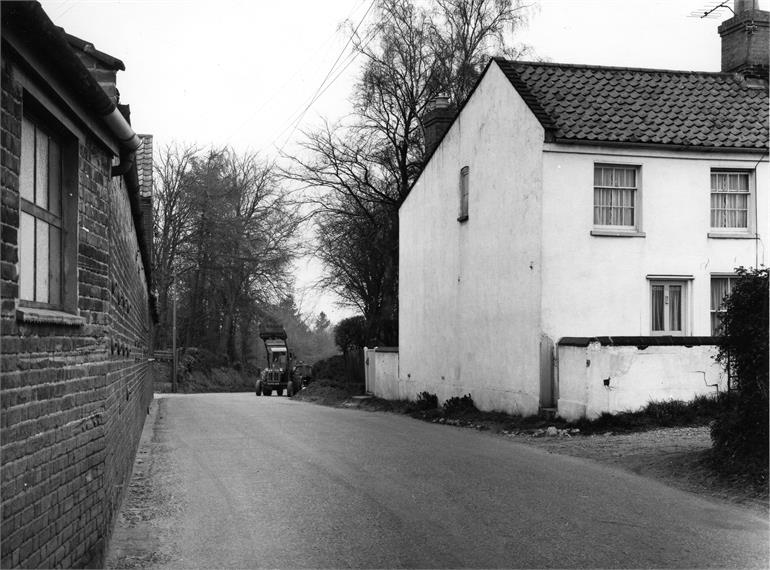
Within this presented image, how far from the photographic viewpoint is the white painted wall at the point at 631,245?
63.7 feet

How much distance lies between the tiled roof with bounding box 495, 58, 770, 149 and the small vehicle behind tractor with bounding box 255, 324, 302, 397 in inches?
1034

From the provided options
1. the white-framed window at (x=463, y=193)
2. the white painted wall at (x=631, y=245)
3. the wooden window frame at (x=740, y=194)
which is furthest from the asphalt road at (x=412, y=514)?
the white-framed window at (x=463, y=193)

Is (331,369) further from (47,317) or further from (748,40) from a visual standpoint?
(47,317)

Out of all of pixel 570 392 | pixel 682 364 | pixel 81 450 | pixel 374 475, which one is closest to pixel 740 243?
pixel 682 364

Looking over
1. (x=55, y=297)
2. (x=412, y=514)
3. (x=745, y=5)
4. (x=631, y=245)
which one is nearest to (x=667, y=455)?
(x=412, y=514)

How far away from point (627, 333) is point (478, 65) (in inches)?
793

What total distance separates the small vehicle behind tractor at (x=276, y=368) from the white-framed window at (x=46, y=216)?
38.3 metres

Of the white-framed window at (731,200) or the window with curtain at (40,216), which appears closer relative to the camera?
the window with curtain at (40,216)

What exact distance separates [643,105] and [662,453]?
10.8 meters

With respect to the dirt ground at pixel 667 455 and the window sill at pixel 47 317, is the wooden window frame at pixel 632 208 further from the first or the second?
the window sill at pixel 47 317

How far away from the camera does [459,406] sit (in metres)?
22.9

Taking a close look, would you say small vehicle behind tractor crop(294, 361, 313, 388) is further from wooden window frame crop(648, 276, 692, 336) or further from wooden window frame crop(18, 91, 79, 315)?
wooden window frame crop(18, 91, 79, 315)

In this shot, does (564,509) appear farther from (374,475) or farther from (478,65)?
(478,65)

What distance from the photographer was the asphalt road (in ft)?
23.7
